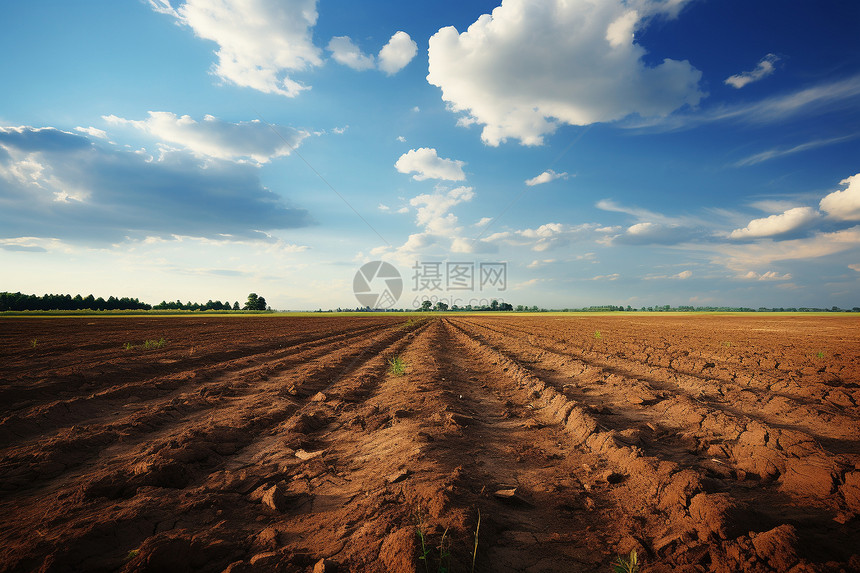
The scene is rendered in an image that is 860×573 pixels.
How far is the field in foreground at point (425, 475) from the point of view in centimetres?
260

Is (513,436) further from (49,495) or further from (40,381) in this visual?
(40,381)

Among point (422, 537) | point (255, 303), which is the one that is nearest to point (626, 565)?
point (422, 537)

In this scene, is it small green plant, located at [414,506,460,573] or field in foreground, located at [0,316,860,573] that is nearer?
small green plant, located at [414,506,460,573]

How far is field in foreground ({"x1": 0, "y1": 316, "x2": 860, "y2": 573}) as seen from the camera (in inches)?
102

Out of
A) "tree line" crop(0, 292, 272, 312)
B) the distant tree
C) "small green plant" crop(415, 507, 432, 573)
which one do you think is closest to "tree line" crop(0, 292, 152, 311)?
"tree line" crop(0, 292, 272, 312)

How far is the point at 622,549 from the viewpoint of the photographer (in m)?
2.73

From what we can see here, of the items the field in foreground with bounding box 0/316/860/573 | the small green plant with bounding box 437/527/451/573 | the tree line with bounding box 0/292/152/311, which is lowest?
the field in foreground with bounding box 0/316/860/573

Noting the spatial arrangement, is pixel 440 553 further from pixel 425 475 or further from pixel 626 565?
pixel 626 565

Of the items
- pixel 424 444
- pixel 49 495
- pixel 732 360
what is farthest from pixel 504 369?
pixel 49 495

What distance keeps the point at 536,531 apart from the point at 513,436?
90.9 inches

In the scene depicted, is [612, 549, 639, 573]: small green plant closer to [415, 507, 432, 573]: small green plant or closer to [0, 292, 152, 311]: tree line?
[415, 507, 432, 573]: small green plant

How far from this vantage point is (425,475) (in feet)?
12.1

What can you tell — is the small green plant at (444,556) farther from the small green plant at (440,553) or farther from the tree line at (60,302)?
the tree line at (60,302)

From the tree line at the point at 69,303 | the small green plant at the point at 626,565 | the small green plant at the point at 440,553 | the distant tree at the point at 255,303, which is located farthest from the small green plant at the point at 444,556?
the distant tree at the point at 255,303
